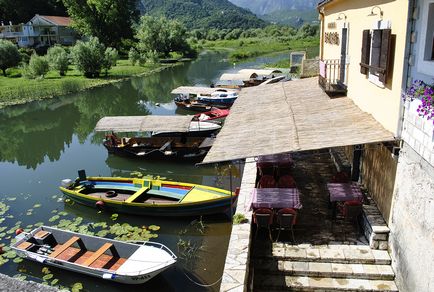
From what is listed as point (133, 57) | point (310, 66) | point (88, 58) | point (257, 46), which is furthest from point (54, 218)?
point (257, 46)

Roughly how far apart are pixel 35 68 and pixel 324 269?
4619 cm

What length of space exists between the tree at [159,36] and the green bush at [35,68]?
83.4 ft

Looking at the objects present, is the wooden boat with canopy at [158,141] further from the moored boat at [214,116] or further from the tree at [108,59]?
the tree at [108,59]

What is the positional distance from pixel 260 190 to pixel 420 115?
173 inches

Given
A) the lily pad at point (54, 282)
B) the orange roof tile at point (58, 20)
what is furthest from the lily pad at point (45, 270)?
the orange roof tile at point (58, 20)

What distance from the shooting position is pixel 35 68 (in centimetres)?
4594

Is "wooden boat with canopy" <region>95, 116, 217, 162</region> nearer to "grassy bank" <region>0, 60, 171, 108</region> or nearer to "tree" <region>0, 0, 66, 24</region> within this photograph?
"grassy bank" <region>0, 60, 171, 108</region>

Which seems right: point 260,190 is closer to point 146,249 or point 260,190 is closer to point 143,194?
point 146,249

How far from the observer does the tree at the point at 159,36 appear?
71.5 m

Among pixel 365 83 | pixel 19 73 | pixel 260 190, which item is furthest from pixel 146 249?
pixel 19 73

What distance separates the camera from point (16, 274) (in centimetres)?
1171

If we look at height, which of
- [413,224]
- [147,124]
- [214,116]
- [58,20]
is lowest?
[214,116]

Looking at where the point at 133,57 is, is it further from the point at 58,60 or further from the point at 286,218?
the point at 286,218

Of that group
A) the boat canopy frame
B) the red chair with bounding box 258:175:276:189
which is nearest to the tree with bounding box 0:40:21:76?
the boat canopy frame
